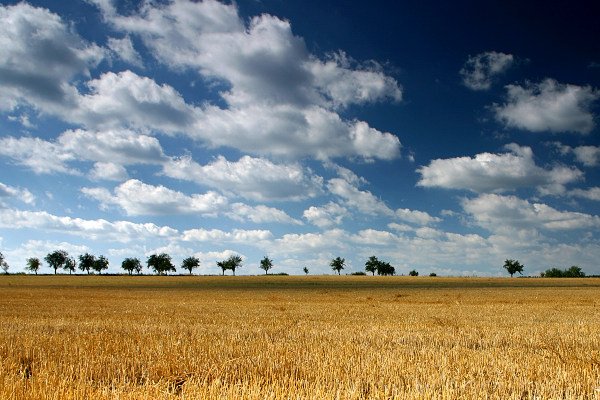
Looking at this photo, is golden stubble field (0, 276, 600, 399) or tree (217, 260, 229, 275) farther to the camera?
tree (217, 260, 229, 275)

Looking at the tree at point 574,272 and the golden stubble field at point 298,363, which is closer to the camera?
the golden stubble field at point 298,363

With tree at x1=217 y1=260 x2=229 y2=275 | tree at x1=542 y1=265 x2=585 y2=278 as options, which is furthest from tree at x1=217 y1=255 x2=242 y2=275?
tree at x1=542 y1=265 x2=585 y2=278

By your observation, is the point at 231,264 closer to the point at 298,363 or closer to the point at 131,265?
the point at 131,265

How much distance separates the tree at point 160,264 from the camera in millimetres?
181625

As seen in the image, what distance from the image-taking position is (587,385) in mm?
8453

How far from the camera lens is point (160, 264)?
181875 mm

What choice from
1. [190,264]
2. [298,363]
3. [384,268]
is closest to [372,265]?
[384,268]

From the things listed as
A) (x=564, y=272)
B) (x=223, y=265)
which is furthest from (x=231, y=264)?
(x=564, y=272)

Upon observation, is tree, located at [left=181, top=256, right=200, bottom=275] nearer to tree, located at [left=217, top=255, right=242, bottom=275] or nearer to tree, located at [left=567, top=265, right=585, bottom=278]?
tree, located at [left=217, top=255, right=242, bottom=275]

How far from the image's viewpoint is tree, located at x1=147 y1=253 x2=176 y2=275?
181625mm

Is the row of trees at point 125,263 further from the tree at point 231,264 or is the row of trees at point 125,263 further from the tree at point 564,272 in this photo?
the tree at point 564,272

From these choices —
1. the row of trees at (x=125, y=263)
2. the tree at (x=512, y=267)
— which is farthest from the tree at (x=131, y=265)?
→ the tree at (x=512, y=267)

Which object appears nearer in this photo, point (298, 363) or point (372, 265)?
point (298, 363)

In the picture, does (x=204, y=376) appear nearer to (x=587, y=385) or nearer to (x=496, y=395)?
(x=496, y=395)
